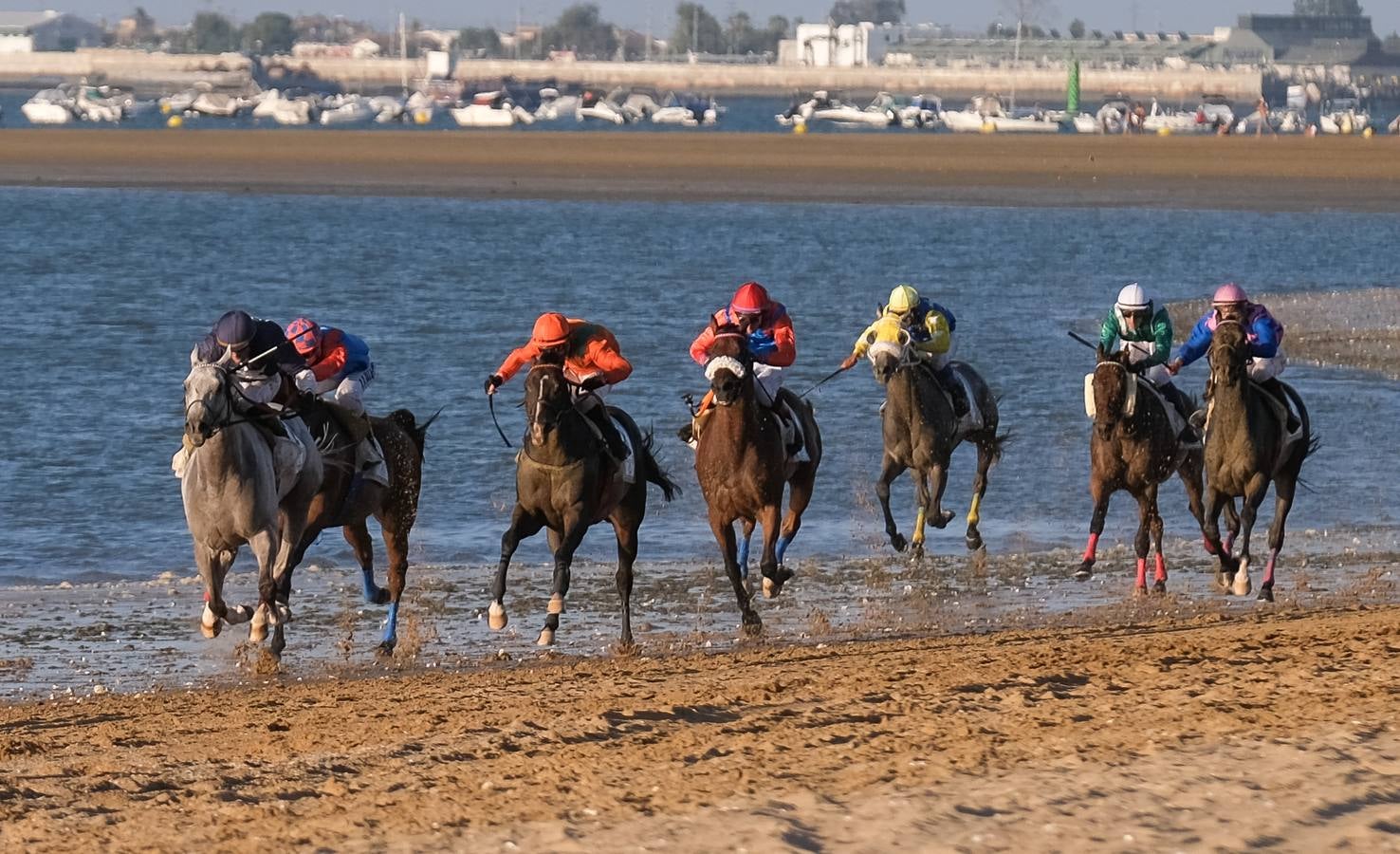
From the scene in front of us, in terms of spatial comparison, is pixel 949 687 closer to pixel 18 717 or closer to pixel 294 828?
pixel 294 828

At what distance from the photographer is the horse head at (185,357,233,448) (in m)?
12.1

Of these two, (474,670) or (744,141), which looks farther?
(744,141)

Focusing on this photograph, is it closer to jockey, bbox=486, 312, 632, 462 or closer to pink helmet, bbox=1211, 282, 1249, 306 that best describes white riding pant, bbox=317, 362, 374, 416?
jockey, bbox=486, 312, 632, 462

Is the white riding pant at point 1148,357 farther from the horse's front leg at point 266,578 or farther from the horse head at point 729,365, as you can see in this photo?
the horse's front leg at point 266,578

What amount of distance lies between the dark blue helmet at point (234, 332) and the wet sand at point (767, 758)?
1947 millimetres

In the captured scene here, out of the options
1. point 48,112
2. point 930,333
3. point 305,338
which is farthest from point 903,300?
point 48,112

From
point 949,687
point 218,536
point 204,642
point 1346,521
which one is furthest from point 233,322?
point 1346,521

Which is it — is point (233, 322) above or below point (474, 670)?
above

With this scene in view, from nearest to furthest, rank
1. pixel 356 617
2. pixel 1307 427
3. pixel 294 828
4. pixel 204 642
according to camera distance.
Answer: pixel 294 828 → pixel 204 642 → pixel 356 617 → pixel 1307 427

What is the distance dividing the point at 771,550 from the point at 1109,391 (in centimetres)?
256

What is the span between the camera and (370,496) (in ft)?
47.3

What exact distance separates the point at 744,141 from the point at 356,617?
67907 millimetres

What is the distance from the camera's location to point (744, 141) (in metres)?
81.9

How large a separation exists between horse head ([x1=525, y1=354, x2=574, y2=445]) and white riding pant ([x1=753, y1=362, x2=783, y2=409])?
1832 millimetres
